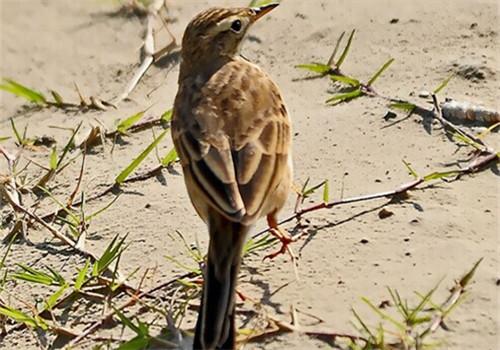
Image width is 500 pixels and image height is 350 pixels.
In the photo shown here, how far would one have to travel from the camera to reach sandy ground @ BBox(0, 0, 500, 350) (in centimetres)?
522

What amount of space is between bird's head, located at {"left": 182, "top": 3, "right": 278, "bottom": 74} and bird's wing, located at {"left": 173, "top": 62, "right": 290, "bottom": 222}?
283mm

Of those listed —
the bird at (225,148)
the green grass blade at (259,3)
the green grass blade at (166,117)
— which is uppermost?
the bird at (225,148)

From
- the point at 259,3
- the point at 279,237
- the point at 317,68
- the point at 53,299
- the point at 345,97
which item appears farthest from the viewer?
the point at 259,3

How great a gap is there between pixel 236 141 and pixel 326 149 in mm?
1162

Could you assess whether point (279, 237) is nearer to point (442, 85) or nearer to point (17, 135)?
point (442, 85)

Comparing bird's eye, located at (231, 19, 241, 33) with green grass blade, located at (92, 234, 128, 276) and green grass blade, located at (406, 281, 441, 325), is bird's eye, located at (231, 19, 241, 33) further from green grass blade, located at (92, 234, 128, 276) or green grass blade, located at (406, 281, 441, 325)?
green grass blade, located at (406, 281, 441, 325)

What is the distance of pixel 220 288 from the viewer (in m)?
4.72

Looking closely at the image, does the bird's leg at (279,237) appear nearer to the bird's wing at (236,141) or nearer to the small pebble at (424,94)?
the bird's wing at (236,141)

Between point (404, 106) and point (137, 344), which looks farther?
point (404, 106)

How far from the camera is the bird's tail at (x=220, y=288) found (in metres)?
4.64

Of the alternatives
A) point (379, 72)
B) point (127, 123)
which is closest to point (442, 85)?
point (379, 72)

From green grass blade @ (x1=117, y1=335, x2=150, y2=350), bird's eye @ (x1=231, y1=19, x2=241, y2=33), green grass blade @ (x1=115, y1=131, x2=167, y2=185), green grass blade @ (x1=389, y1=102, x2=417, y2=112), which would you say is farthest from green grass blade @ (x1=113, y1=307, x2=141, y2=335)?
green grass blade @ (x1=389, y1=102, x2=417, y2=112)

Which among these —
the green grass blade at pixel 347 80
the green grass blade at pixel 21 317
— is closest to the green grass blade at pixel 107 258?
the green grass blade at pixel 21 317

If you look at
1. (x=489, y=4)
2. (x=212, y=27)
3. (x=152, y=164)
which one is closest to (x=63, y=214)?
(x=152, y=164)
